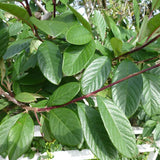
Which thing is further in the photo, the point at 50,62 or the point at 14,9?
the point at 50,62

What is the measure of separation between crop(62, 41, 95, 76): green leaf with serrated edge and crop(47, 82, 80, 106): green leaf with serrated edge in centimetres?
4

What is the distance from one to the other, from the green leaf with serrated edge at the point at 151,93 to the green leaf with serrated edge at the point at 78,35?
0.24 metres

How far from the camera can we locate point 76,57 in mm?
490

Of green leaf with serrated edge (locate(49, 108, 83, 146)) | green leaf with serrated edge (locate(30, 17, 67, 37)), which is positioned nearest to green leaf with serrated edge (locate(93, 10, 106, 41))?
green leaf with serrated edge (locate(30, 17, 67, 37))

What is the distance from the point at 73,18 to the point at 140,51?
0.25 meters

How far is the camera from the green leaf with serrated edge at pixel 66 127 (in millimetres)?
412

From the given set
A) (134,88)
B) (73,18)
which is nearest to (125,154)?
(134,88)

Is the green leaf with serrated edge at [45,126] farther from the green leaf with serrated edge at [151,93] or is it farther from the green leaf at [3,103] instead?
the green leaf with serrated edge at [151,93]

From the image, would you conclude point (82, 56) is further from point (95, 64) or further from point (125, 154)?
point (125, 154)

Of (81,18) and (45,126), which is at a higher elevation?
(81,18)

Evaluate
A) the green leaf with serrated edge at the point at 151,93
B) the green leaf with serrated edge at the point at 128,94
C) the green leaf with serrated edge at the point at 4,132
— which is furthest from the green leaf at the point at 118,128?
the green leaf with serrated edge at the point at 4,132

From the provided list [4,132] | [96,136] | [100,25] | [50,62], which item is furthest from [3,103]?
[100,25]

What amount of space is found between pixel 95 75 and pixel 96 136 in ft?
0.57

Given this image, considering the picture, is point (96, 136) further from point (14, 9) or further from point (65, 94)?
point (14, 9)
